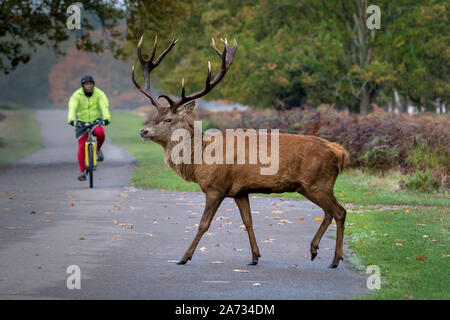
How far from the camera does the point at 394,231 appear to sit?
12.3 m

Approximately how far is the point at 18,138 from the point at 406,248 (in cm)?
3923

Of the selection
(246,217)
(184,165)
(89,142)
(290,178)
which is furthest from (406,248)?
(89,142)

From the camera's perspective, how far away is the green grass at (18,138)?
34.4 meters

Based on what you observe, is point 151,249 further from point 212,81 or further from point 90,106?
point 90,106

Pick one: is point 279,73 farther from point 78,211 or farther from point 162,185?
point 78,211

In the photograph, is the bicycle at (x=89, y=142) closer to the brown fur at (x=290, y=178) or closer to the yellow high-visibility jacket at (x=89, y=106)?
the yellow high-visibility jacket at (x=89, y=106)

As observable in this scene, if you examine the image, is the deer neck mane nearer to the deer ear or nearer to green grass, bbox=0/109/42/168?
the deer ear

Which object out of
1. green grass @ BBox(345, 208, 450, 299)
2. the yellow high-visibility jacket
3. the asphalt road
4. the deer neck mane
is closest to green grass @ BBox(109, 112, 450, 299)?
green grass @ BBox(345, 208, 450, 299)

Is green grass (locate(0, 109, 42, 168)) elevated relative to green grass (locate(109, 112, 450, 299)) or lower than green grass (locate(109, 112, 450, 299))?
lower

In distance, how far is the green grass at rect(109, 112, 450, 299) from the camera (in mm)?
8609

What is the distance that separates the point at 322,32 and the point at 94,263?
29.6 metres

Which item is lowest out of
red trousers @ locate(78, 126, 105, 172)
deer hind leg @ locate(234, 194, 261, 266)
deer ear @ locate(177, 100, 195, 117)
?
deer hind leg @ locate(234, 194, 261, 266)

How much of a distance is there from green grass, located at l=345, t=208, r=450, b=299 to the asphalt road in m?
0.36
